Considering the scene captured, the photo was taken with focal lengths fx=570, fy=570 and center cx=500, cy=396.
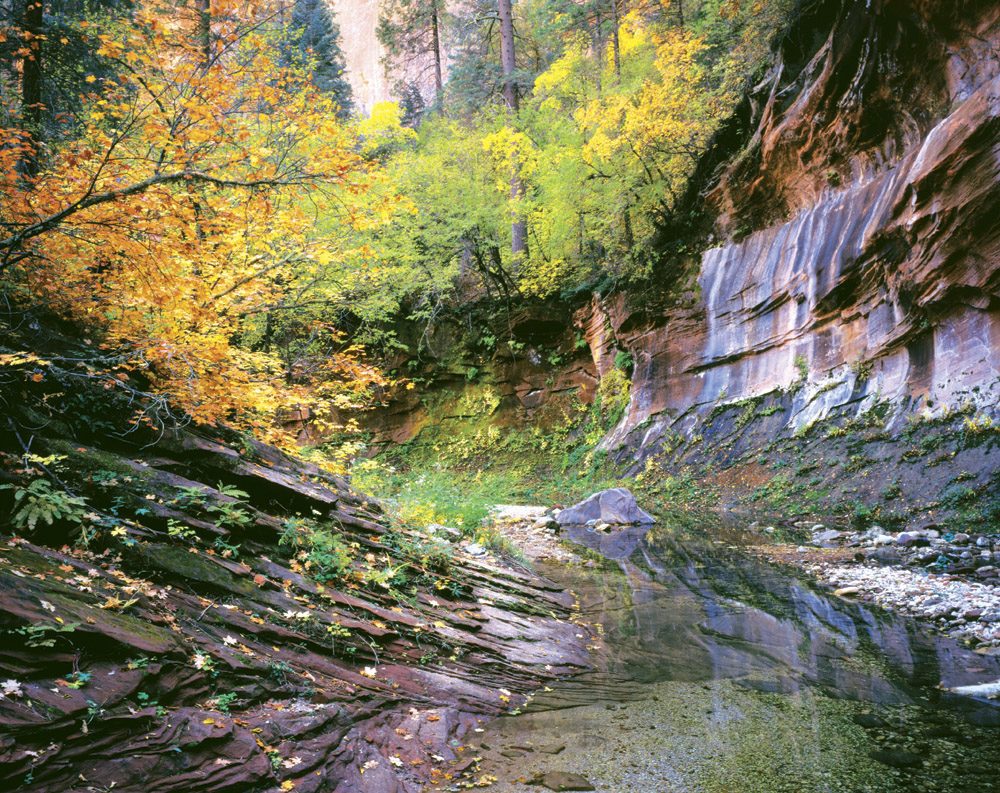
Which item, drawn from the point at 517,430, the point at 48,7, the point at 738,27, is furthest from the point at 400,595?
the point at 738,27

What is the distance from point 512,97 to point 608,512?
17838 mm

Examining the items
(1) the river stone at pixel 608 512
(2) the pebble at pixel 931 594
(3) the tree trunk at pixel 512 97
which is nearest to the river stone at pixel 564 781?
(2) the pebble at pixel 931 594

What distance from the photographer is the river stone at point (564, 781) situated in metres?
3.52

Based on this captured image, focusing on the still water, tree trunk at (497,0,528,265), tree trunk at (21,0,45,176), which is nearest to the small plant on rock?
the still water

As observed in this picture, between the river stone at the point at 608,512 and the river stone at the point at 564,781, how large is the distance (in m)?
10.5

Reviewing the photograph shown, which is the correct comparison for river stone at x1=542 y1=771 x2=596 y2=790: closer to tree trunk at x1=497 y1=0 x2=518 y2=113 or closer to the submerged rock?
the submerged rock

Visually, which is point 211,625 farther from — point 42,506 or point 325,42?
point 325,42

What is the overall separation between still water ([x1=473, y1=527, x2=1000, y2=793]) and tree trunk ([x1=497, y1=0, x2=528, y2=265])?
60.7ft

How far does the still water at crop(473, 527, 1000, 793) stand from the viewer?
3.64m

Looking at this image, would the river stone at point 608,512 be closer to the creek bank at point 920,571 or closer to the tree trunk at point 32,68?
the creek bank at point 920,571

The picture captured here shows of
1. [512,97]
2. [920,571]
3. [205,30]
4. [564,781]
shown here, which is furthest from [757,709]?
[512,97]

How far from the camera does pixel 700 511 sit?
14336mm

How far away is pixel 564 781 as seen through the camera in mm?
3586

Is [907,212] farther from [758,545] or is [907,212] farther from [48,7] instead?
[48,7]
